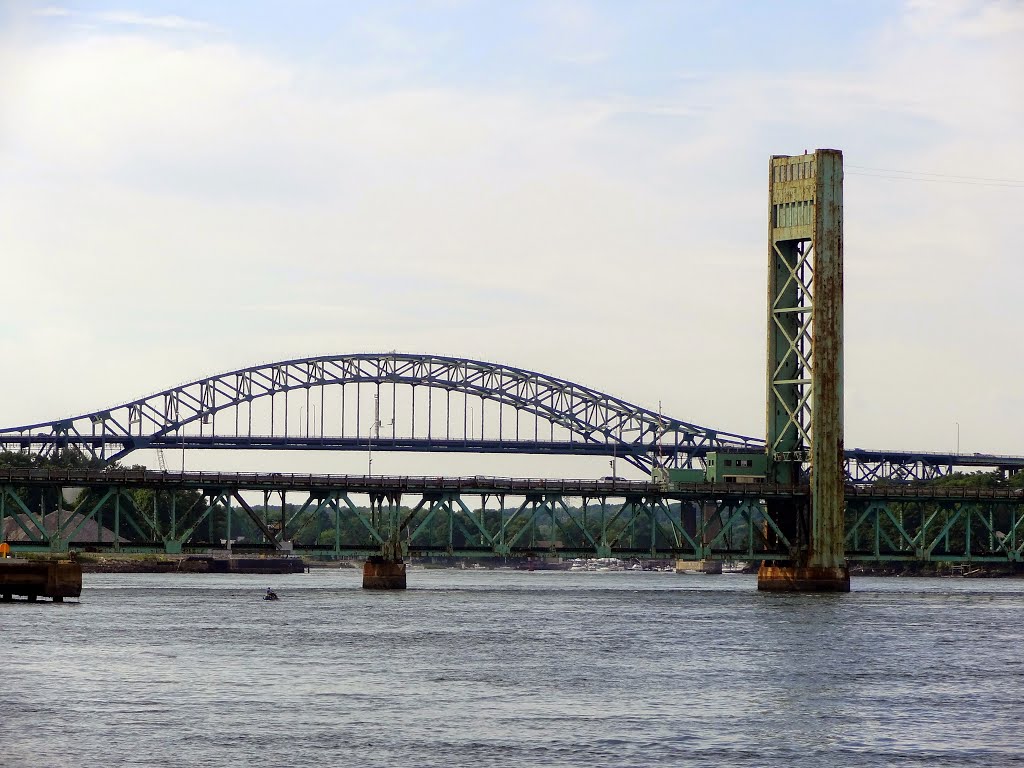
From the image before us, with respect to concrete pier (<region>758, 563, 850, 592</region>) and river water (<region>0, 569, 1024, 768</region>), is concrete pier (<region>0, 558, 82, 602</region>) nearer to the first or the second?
river water (<region>0, 569, 1024, 768</region>)

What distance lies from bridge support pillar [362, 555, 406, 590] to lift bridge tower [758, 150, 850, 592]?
25.6m

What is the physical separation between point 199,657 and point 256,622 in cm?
2377

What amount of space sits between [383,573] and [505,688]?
236 ft

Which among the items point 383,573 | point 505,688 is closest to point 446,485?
point 383,573

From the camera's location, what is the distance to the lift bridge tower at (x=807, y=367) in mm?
121625

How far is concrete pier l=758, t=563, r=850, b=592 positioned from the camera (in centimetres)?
12519

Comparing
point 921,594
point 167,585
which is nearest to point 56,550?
point 167,585

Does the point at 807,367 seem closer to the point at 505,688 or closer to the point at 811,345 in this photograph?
the point at 811,345

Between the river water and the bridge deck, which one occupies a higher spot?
the bridge deck

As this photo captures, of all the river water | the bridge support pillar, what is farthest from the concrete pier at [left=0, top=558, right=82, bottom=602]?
the bridge support pillar

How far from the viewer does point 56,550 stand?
393ft

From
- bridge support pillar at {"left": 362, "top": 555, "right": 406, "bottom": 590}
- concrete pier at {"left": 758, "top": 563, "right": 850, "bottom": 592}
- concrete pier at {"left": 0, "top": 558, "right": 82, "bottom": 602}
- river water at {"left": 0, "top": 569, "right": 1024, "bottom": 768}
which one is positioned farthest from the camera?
bridge support pillar at {"left": 362, "top": 555, "right": 406, "bottom": 590}

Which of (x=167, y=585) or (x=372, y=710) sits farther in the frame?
(x=167, y=585)

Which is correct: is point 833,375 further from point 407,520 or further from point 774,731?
point 774,731
